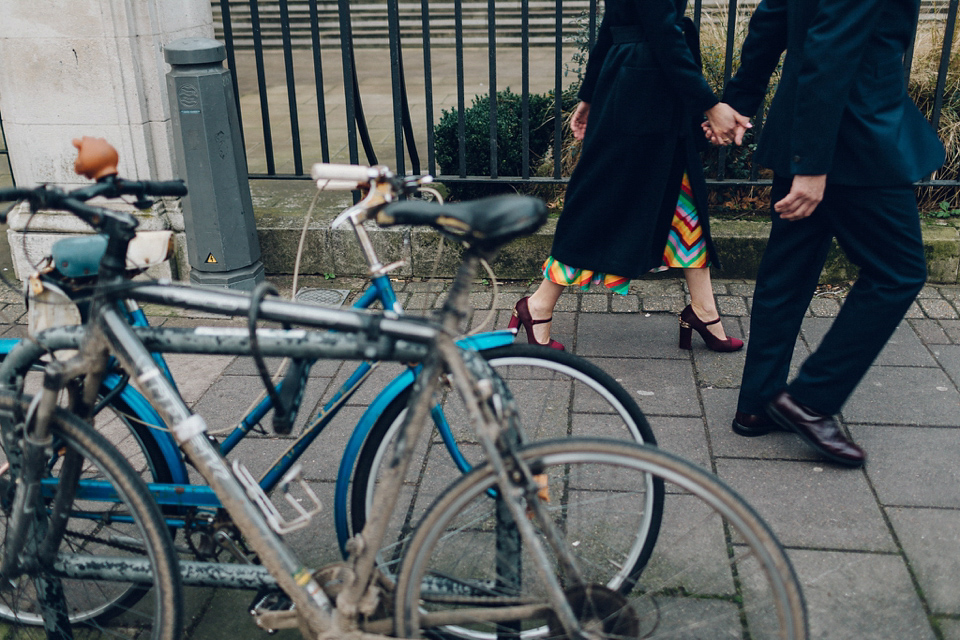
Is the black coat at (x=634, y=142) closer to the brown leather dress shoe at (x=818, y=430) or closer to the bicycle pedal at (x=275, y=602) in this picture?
the brown leather dress shoe at (x=818, y=430)

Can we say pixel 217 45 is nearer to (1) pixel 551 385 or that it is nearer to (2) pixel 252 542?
(1) pixel 551 385

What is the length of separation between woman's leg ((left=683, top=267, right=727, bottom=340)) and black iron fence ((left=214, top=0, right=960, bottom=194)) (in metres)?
1.07

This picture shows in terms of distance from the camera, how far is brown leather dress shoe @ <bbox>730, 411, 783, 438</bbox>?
3.40 metres

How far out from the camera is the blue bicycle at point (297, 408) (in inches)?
85.1

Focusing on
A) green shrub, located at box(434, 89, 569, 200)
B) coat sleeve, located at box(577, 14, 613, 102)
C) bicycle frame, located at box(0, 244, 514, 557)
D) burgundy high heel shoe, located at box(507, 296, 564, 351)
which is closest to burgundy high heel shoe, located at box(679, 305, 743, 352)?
burgundy high heel shoe, located at box(507, 296, 564, 351)

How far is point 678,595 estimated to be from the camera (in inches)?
102

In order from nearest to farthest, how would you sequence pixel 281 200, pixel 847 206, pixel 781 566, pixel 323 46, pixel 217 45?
pixel 781 566
pixel 847 206
pixel 217 45
pixel 281 200
pixel 323 46

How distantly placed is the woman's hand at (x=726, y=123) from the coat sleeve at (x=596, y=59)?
517 mm

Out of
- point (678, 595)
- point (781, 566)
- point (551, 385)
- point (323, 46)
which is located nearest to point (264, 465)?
point (551, 385)

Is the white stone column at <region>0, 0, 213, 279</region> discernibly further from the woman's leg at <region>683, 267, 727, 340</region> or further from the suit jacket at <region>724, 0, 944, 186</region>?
the suit jacket at <region>724, 0, 944, 186</region>

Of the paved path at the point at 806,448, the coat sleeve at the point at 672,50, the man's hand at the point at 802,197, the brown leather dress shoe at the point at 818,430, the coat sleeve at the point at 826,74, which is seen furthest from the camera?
the coat sleeve at the point at 672,50

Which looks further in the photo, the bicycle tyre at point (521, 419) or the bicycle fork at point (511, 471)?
the bicycle tyre at point (521, 419)

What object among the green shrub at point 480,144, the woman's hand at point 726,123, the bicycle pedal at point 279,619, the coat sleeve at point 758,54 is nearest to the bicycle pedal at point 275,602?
the bicycle pedal at point 279,619

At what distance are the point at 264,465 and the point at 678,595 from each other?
1524 millimetres
